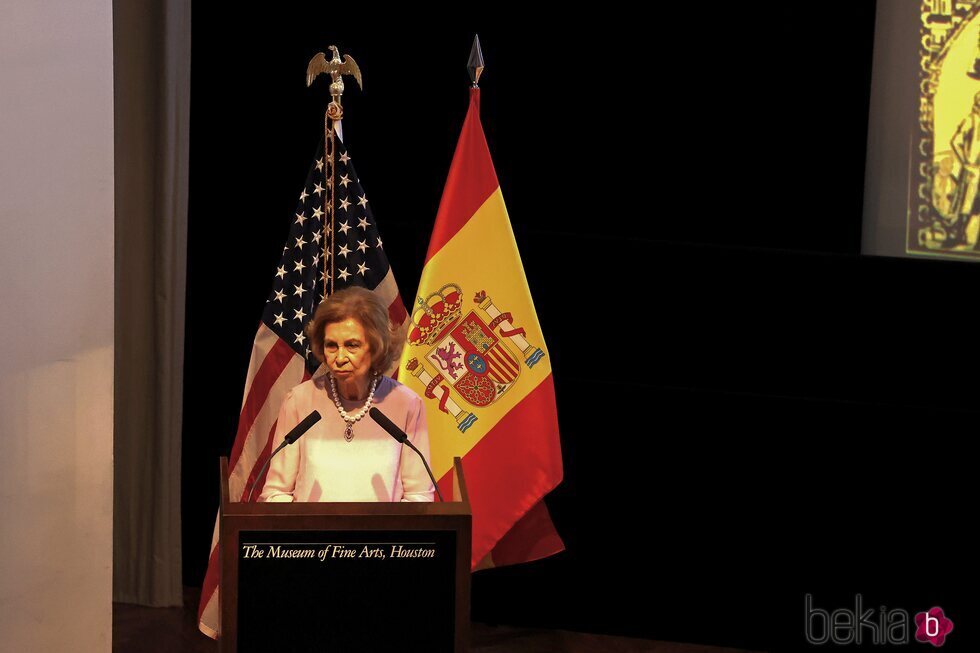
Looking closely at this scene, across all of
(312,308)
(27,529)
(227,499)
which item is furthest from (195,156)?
(227,499)

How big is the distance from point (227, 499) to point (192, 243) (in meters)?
2.28

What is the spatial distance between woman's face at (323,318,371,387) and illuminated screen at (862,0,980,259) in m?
2.00

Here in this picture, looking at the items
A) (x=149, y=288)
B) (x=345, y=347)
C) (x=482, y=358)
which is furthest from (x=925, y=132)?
(x=149, y=288)

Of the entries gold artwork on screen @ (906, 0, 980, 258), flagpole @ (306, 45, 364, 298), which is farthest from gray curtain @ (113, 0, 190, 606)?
gold artwork on screen @ (906, 0, 980, 258)

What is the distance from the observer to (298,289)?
3.80 m

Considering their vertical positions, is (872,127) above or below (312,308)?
above

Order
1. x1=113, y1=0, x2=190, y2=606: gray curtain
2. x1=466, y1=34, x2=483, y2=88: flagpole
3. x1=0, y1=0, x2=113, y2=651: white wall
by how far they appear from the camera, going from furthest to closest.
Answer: x1=113, y1=0, x2=190, y2=606: gray curtain → x1=466, y1=34, x2=483, y2=88: flagpole → x1=0, y1=0, x2=113, y2=651: white wall

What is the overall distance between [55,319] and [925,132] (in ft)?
9.06

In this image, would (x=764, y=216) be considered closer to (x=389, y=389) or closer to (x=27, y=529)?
(x=389, y=389)

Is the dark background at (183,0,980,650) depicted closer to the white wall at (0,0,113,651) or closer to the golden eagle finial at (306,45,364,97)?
the golden eagle finial at (306,45,364,97)

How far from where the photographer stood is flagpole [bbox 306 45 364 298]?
3.74 m

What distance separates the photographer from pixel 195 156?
15.2ft

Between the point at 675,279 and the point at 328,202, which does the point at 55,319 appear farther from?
the point at 675,279

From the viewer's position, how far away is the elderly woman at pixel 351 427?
304 centimetres
